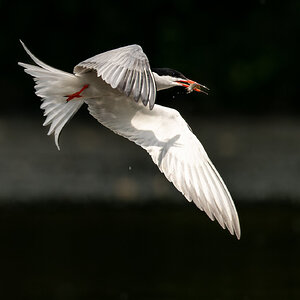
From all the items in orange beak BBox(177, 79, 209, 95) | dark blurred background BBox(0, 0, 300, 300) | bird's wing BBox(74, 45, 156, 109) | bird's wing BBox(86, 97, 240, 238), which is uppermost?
bird's wing BBox(74, 45, 156, 109)

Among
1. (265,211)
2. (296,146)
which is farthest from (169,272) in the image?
(296,146)

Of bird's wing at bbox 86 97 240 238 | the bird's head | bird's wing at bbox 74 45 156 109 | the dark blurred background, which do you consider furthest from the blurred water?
bird's wing at bbox 74 45 156 109

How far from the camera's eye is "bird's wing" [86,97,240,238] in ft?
8.96

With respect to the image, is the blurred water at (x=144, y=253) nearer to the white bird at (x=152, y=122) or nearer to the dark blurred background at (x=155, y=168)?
the dark blurred background at (x=155, y=168)

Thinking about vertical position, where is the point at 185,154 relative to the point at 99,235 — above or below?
above

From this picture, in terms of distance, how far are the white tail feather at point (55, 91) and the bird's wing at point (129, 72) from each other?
19 cm

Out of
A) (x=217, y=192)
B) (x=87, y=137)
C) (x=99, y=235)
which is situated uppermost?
(x=217, y=192)

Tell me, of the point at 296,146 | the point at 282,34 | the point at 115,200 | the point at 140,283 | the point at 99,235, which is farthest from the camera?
the point at 282,34

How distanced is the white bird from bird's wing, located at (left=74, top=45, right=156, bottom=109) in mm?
25

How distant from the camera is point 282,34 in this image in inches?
273

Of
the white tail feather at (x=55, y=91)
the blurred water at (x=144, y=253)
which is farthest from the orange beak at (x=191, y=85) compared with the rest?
the blurred water at (x=144, y=253)

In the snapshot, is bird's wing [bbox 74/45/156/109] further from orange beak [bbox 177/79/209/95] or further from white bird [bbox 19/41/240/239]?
orange beak [bbox 177/79/209/95]

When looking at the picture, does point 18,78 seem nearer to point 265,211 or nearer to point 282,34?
point 282,34

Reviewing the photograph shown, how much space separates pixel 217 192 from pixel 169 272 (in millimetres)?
1368
